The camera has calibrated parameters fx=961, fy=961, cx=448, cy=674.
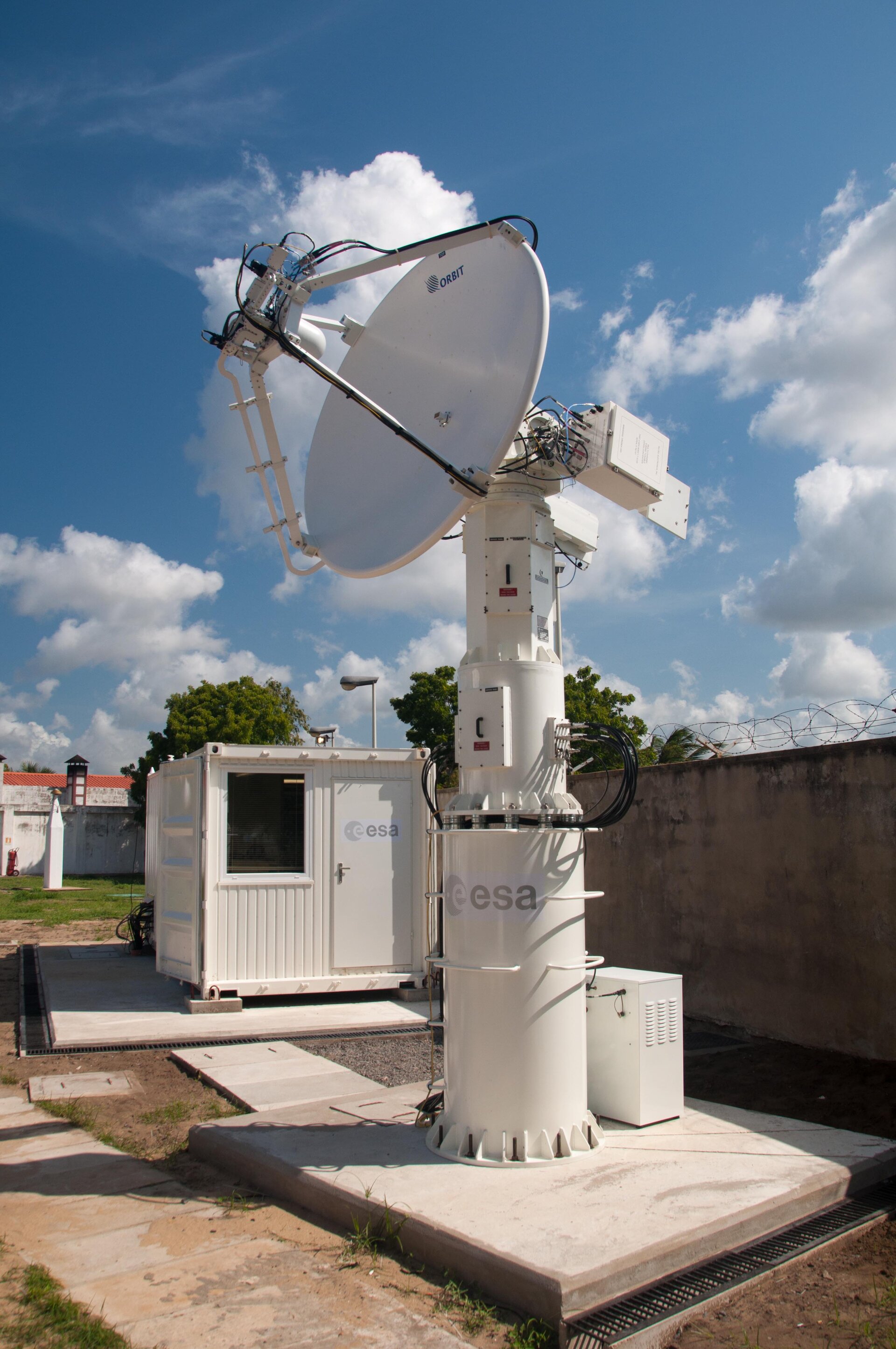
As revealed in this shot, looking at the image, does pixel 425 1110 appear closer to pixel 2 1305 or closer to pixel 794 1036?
pixel 2 1305

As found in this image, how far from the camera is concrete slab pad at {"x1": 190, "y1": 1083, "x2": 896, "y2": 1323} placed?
3.55 m

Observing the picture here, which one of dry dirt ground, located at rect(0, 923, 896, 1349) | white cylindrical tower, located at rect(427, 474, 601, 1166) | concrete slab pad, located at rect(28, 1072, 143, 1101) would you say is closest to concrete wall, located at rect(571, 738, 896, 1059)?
dry dirt ground, located at rect(0, 923, 896, 1349)

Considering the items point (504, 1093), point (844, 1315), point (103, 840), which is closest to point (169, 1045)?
point (504, 1093)

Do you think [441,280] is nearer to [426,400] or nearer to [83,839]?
[426,400]

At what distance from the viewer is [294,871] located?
33.1 ft

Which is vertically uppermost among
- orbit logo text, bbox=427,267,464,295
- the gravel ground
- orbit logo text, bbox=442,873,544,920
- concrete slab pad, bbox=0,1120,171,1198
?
orbit logo text, bbox=427,267,464,295

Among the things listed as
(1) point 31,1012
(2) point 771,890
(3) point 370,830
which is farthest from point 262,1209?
(1) point 31,1012

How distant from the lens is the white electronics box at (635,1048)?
17.1ft

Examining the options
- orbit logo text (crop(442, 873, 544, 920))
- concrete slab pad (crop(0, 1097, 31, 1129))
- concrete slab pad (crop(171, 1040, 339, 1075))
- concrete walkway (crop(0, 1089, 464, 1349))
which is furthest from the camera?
concrete slab pad (crop(171, 1040, 339, 1075))

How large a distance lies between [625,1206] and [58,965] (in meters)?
10.7

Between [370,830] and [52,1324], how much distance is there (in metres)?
7.04

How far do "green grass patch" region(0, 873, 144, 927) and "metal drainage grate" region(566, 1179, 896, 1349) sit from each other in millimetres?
17569

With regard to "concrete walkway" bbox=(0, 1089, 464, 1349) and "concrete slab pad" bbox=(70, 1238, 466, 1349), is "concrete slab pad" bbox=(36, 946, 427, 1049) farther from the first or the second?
"concrete slab pad" bbox=(70, 1238, 466, 1349)

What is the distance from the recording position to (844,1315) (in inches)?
138
